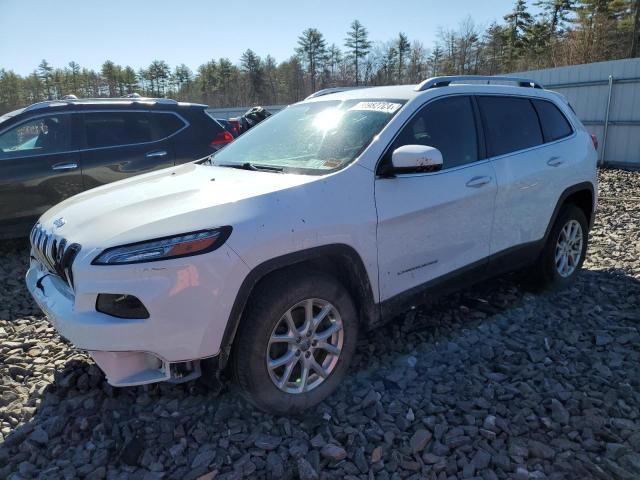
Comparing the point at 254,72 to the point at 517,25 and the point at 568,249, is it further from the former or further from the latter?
the point at 568,249

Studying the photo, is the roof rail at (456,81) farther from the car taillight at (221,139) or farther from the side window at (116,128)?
the side window at (116,128)

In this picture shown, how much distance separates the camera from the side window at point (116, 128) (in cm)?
599

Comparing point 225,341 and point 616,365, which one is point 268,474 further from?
point 616,365

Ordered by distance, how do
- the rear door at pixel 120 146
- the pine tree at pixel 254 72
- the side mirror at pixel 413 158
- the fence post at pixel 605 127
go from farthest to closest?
the pine tree at pixel 254 72 → the fence post at pixel 605 127 → the rear door at pixel 120 146 → the side mirror at pixel 413 158

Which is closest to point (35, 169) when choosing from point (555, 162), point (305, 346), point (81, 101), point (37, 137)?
point (37, 137)

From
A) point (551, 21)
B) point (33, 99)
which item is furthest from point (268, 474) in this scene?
point (33, 99)

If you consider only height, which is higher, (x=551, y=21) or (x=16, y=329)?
(x=551, y=21)

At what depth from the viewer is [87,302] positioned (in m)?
2.27

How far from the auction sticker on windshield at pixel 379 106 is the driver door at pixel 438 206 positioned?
5.7 inches

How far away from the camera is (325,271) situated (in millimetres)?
2805

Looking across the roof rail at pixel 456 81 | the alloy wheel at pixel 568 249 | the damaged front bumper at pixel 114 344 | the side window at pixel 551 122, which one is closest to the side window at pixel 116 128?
the damaged front bumper at pixel 114 344

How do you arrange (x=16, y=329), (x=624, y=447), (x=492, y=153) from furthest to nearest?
(x=16, y=329) → (x=492, y=153) → (x=624, y=447)

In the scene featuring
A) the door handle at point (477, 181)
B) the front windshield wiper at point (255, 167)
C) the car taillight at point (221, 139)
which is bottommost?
the door handle at point (477, 181)

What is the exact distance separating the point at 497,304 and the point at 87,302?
3.21 meters
